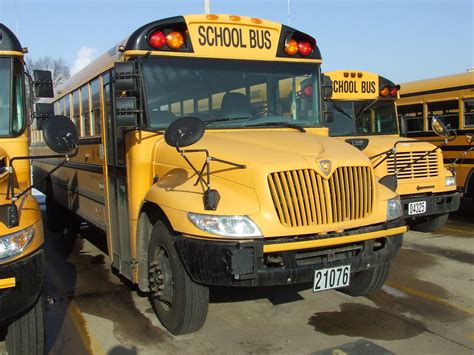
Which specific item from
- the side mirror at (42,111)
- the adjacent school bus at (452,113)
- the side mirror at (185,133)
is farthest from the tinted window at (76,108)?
the adjacent school bus at (452,113)

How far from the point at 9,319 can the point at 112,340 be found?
984mm

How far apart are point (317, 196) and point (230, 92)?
4.56 ft

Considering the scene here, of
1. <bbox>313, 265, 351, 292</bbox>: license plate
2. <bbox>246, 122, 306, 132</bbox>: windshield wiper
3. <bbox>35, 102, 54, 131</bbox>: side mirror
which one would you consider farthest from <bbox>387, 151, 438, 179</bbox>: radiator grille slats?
<bbox>35, 102, 54, 131</bbox>: side mirror

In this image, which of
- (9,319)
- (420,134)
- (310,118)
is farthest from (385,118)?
(9,319)

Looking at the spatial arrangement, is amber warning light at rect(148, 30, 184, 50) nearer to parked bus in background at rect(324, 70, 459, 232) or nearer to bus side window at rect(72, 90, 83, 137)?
parked bus in background at rect(324, 70, 459, 232)

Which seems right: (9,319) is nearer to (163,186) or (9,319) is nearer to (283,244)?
(163,186)

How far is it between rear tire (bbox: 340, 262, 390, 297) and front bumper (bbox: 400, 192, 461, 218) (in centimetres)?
232

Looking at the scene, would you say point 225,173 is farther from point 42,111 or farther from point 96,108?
point 96,108

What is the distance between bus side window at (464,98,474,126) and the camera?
8.20 metres

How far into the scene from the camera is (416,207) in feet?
21.6

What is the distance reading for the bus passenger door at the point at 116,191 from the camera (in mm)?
Answer: 4527

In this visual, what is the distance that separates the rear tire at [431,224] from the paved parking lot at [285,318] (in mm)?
1723

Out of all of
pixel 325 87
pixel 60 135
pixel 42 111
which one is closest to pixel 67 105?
pixel 42 111

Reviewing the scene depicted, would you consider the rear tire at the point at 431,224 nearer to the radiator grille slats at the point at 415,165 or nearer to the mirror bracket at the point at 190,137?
the radiator grille slats at the point at 415,165
